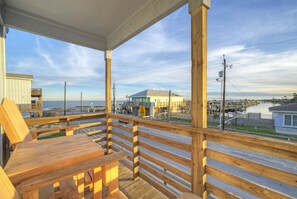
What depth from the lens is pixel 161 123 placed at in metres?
2.00

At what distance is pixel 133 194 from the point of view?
2.05m

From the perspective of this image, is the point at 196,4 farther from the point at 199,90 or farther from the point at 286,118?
the point at 286,118

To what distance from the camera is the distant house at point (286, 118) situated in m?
9.08

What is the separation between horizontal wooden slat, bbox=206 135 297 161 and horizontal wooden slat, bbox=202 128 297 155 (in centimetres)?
4

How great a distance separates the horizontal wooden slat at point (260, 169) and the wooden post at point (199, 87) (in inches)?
6.4

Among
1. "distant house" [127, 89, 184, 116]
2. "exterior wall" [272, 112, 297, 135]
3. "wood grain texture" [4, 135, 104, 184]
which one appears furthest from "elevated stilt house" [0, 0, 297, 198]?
"distant house" [127, 89, 184, 116]

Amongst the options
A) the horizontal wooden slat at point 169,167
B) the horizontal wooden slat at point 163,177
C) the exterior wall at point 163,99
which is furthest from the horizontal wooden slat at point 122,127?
the exterior wall at point 163,99

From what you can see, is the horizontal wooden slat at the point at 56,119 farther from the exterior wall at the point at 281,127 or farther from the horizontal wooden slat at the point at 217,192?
the exterior wall at the point at 281,127

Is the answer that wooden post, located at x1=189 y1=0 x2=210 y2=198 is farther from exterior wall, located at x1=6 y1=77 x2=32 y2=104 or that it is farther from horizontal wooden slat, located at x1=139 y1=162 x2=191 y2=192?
exterior wall, located at x1=6 y1=77 x2=32 y2=104

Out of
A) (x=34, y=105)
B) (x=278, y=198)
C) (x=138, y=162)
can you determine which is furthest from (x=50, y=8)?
(x=34, y=105)

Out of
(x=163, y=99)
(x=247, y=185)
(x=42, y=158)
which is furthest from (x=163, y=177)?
(x=163, y=99)

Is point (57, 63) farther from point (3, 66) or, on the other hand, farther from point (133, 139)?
point (133, 139)

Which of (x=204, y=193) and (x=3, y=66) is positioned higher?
(x=3, y=66)

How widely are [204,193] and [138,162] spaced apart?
1208 mm
